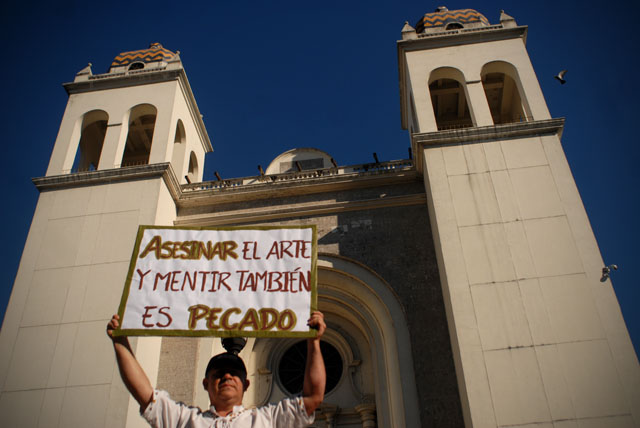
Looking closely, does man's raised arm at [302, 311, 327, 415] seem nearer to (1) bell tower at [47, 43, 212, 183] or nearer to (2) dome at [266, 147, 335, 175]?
(1) bell tower at [47, 43, 212, 183]

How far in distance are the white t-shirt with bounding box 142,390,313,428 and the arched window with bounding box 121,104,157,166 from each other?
1383 cm

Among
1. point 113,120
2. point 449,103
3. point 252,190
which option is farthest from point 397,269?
point 113,120

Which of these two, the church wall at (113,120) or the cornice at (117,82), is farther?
the cornice at (117,82)

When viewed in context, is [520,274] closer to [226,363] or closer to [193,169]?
[226,363]

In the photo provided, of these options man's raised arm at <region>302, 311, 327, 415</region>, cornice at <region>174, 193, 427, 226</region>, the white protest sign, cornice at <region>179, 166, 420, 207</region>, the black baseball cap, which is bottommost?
man's raised arm at <region>302, 311, 327, 415</region>

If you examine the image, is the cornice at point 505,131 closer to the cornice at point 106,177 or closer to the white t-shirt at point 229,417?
the cornice at point 106,177

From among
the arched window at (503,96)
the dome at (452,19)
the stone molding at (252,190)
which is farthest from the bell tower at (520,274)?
the dome at (452,19)

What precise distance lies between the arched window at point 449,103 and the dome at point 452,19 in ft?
6.01

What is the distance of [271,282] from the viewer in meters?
5.19

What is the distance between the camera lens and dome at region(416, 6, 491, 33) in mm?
17000

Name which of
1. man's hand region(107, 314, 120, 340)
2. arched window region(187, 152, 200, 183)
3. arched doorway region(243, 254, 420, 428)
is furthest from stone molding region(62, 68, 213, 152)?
man's hand region(107, 314, 120, 340)

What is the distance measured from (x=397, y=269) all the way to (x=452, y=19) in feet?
31.6

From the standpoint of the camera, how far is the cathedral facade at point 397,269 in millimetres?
9578

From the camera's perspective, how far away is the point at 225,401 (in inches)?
165
